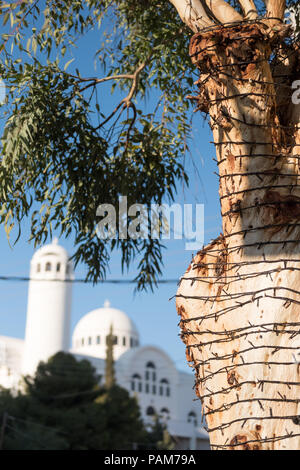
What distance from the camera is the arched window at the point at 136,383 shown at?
47.5 meters

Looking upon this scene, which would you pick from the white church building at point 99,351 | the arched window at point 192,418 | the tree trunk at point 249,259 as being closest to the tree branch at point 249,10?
the tree trunk at point 249,259

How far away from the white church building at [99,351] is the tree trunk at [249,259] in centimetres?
4186

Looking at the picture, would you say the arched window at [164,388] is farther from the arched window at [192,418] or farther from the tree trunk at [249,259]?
the tree trunk at [249,259]

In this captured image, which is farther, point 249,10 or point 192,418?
point 192,418

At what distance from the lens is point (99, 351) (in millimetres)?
49812

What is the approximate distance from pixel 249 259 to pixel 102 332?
48.1 metres

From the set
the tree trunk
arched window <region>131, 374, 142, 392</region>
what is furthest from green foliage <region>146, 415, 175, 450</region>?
the tree trunk

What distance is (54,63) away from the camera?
5133 mm

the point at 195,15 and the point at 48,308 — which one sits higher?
the point at 48,308

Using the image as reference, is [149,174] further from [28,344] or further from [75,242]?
[28,344]

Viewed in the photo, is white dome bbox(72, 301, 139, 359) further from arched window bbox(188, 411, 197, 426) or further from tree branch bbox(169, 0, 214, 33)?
tree branch bbox(169, 0, 214, 33)

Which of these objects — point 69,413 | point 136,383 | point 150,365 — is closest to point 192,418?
point 150,365

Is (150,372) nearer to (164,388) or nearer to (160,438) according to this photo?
(164,388)

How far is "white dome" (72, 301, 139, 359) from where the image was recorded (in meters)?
50.3
